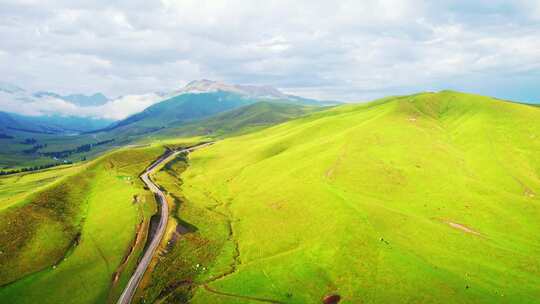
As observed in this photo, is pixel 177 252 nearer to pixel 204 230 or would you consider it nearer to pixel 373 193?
pixel 204 230

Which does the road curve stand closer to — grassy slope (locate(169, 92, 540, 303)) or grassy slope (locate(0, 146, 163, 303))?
grassy slope (locate(0, 146, 163, 303))

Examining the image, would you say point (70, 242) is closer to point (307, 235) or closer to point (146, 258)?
point (146, 258)

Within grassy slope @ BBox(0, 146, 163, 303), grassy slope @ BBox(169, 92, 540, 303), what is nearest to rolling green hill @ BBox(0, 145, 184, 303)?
grassy slope @ BBox(0, 146, 163, 303)

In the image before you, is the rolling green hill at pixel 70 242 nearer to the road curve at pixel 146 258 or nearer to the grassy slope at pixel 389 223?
the road curve at pixel 146 258

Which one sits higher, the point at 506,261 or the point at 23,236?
the point at 23,236

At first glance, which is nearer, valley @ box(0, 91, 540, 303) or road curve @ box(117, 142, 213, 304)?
valley @ box(0, 91, 540, 303)

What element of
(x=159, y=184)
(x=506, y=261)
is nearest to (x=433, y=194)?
(x=506, y=261)
